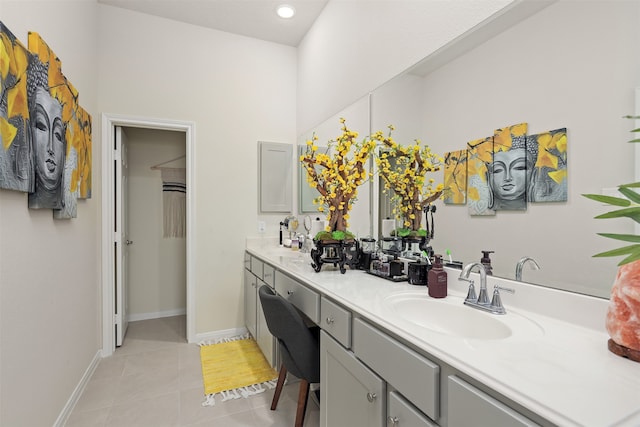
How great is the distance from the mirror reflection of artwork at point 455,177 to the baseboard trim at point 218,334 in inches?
99.1

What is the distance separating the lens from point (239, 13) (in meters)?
2.80

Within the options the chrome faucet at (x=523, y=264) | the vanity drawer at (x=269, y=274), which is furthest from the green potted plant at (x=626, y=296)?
the vanity drawer at (x=269, y=274)

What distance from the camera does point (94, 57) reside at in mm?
2586

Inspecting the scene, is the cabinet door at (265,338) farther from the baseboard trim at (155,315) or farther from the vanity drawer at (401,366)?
the baseboard trim at (155,315)

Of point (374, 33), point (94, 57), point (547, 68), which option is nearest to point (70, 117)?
point (94, 57)

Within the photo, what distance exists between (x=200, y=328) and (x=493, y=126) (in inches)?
116

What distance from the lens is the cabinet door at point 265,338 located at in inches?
89.7

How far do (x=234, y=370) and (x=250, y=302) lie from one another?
1.97ft

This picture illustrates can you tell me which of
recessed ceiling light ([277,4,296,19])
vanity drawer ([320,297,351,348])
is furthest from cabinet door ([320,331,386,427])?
recessed ceiling light ([277,4,296,19])

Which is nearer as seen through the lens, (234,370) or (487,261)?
(487,261)

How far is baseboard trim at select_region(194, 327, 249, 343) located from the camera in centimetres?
→ 303

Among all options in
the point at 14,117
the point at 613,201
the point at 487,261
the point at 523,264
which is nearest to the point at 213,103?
the point at 14,117

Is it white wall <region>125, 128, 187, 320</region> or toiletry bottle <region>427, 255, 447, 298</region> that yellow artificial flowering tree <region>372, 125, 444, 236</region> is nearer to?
toiletry bottle <region>427, 255, 447, 298</region>

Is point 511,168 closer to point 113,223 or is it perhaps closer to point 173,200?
point 113,223
